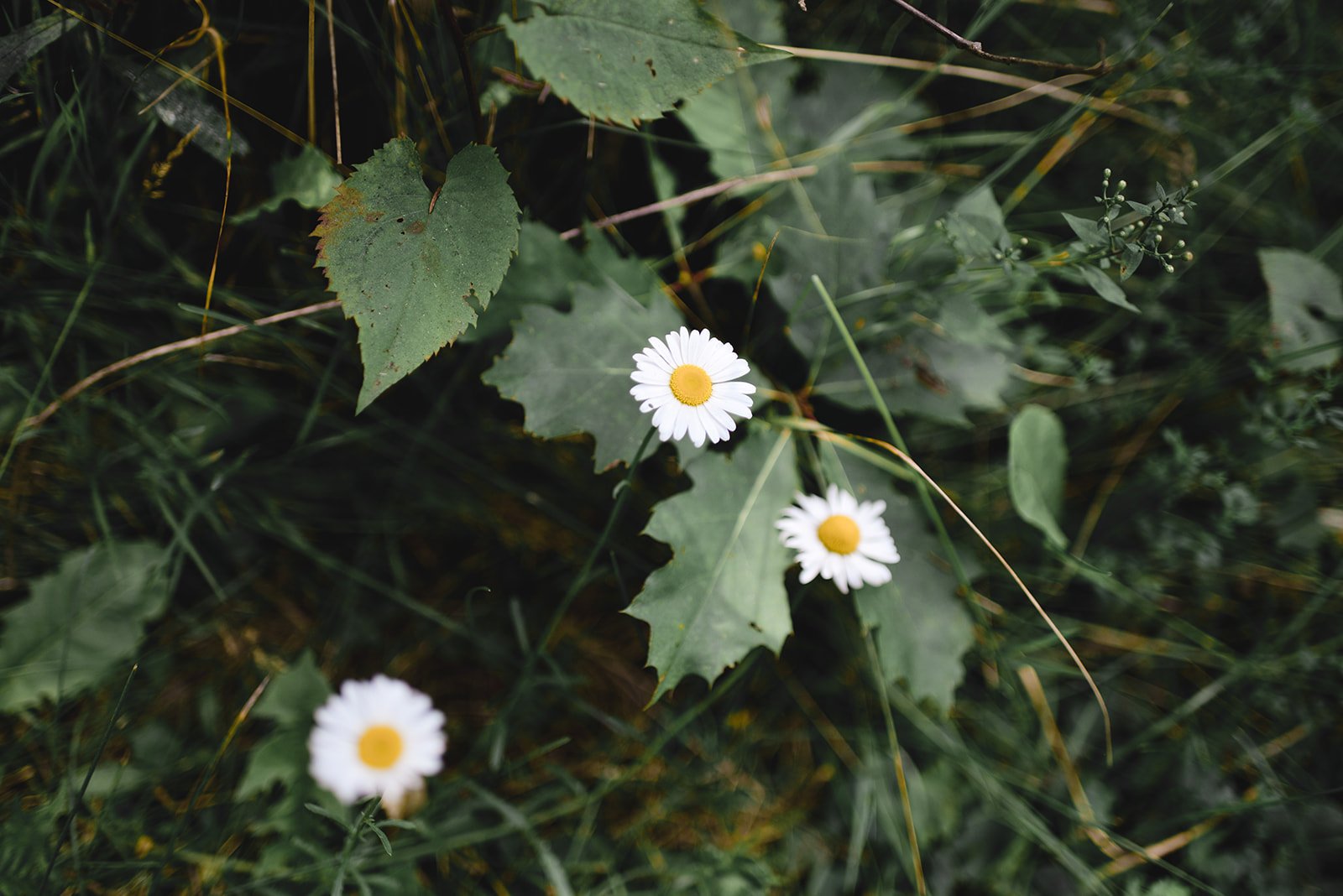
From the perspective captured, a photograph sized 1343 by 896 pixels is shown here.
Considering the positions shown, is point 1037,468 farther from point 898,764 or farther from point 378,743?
point 378,743

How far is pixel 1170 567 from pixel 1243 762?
1.30 ft

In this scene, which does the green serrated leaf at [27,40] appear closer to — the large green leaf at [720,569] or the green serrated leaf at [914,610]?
the large green leaf at [720,569]

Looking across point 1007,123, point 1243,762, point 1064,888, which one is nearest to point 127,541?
point 1064,888

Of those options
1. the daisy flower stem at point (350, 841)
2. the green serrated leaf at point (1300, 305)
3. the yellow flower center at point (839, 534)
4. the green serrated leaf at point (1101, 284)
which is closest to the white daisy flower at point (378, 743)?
the daisy flower stem at point (350, 841)

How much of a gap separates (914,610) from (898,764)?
28cm

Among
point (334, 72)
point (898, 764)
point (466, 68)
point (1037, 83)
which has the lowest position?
point (898, 764)

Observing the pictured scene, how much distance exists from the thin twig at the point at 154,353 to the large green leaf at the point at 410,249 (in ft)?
0.98

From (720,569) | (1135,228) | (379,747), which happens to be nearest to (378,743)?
(379,747)

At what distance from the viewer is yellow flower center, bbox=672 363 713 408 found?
1031 millimetres

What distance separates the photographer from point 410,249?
0.99 metres

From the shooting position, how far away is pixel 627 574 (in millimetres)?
1480

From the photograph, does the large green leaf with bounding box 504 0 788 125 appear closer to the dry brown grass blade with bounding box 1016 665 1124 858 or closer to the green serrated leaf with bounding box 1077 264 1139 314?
the green serrated leaf with bounding box 1077 264 1139 314

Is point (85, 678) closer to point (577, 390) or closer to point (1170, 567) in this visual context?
point (577, 390)

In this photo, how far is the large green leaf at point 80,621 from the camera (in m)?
1.30
